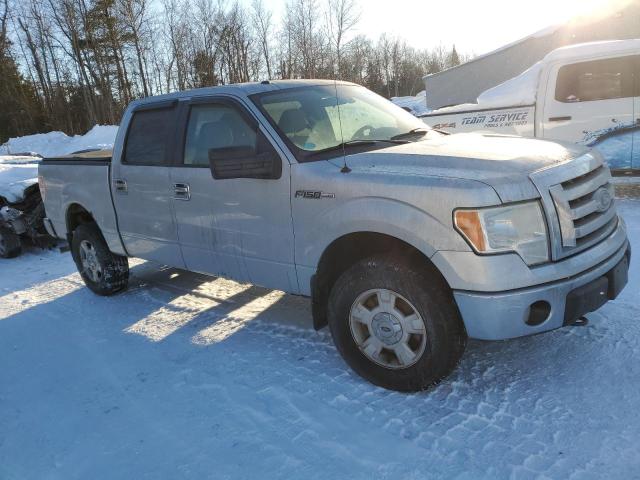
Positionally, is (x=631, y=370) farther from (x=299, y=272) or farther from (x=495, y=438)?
(x=299, y=272)

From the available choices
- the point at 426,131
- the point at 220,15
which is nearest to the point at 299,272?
the point at 426,131

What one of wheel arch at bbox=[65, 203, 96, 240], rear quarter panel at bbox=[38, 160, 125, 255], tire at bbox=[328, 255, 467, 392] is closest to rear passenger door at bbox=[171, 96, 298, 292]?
tire at bbox=[328, 255, 467, 392]

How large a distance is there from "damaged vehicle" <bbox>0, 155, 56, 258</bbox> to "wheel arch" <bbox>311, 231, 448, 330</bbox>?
6.27m

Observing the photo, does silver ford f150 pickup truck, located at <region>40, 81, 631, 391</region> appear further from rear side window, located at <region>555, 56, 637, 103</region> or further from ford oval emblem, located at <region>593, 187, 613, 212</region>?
rear side window, located at <region>555, 56, 637, 103</region>

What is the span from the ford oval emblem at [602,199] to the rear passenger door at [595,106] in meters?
4.76

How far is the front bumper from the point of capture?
2660mm

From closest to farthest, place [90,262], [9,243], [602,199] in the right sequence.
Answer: [602,199] → [90,262] → [9,243]

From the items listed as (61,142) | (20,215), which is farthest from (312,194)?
(61,142)

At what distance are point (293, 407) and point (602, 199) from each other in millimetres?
2258

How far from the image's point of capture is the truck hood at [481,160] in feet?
8.83

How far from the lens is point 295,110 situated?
3820 millimetres

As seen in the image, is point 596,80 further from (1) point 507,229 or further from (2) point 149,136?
(2) point 149,136

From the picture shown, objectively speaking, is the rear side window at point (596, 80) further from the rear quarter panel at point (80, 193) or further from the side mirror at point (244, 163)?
the rear quarter panel at point (80, 193)

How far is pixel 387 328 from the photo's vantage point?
3.10 metres
